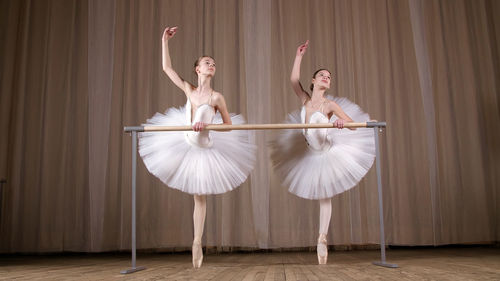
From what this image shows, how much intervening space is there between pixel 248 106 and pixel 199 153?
1359mm

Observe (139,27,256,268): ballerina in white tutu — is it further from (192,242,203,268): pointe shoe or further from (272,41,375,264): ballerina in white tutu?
(272,41,375,264): ballerina in white tutu

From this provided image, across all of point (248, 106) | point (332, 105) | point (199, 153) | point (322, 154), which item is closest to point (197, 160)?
point (199, 153)

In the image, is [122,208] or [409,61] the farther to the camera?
[409,61]

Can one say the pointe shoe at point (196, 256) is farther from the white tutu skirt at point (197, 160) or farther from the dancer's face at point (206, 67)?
the dancer's face at point (206, 67)

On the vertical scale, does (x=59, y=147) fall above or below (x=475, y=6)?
below

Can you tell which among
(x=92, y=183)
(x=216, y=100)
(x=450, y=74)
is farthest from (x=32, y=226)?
(x=450, y=74)

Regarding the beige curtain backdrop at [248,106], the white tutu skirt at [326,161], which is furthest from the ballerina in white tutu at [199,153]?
the beige curtain backdrop at [248,106]

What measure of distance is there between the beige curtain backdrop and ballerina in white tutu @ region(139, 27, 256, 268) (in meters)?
1.13

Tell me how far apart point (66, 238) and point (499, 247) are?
145 inches

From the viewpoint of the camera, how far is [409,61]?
3.98 meters

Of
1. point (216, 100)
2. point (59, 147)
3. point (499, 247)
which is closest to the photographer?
point (216, 100)

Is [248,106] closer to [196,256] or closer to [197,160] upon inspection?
[197,160]

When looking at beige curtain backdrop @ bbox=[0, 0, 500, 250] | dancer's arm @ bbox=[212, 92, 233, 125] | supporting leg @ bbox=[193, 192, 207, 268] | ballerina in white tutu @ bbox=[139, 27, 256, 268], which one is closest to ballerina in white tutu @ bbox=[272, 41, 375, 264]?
ballerina in white tutu @ bbox=[139, 27, 256, 268]

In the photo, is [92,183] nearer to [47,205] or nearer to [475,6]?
[47,205]
